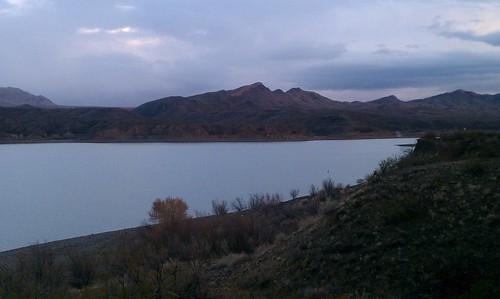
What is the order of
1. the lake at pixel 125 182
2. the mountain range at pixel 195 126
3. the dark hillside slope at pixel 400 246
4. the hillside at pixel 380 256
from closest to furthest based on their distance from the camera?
1. the hillside at pixel 380 256
2. the dark hillside slope at pixel 400 246
3. the lake at pixel 125 182
4. the mountain range at pixel 195 126

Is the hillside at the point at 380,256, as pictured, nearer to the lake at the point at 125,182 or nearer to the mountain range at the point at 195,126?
the lake at the point at 125,182

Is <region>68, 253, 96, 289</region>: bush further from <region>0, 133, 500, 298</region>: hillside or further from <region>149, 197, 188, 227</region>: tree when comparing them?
<region>149, 197, 188, 227</region>: tree

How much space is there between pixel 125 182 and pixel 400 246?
35.0 metres

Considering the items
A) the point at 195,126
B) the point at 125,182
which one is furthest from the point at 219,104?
the point at 125,182

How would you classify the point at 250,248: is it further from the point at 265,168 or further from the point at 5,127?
the point at 5,127

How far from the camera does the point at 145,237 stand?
18.2m

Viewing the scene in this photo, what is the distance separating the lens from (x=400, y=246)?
339 inches

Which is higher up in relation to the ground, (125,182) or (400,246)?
(400,246)

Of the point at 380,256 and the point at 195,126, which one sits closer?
the point at 380,256

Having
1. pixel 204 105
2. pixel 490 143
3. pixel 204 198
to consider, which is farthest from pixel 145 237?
pixel 204 105

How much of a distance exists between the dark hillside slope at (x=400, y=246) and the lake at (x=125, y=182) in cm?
1567

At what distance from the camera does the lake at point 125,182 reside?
28.3 metres

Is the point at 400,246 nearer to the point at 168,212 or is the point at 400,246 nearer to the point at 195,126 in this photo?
the point at 168,212

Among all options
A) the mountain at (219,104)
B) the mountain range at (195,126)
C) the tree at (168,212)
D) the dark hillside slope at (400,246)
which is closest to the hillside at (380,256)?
the dark hillside slope at (400,246)
